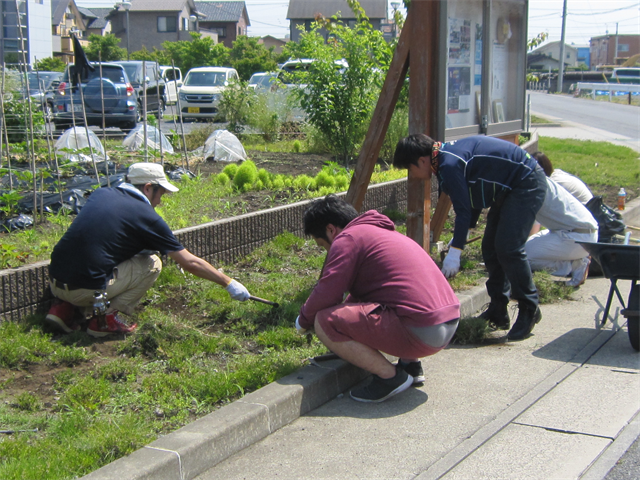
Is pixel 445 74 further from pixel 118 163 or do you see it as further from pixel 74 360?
pixel 118 163

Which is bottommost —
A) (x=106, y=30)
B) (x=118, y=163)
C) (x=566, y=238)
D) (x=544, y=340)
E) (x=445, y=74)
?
(x=544, y=340)

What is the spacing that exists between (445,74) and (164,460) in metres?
4.26

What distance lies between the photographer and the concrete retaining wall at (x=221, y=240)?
4.66 metres

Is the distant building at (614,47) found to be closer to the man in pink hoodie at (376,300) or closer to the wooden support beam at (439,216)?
the wooden support beam at (439,216)

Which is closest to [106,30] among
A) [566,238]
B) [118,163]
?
[118,163]

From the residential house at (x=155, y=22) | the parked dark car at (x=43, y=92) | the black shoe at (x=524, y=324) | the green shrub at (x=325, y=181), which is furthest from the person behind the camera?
the residential house at (x=155, y=22)

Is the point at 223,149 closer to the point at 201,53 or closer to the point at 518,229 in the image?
the point at 518,229

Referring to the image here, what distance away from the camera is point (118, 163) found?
943 centimetres

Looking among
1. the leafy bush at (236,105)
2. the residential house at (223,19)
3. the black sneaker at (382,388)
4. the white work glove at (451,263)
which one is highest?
the residential house at (223,19)

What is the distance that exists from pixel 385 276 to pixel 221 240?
2749mm

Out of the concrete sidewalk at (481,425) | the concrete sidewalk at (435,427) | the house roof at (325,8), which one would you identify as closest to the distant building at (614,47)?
the house roof at (325,8)

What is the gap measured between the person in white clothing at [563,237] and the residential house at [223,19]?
75.1 metres

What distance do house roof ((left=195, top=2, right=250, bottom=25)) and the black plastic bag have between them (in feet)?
248

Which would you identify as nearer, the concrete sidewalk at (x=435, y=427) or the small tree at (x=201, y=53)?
the concrete sidewalk at (x=435, y=427)
